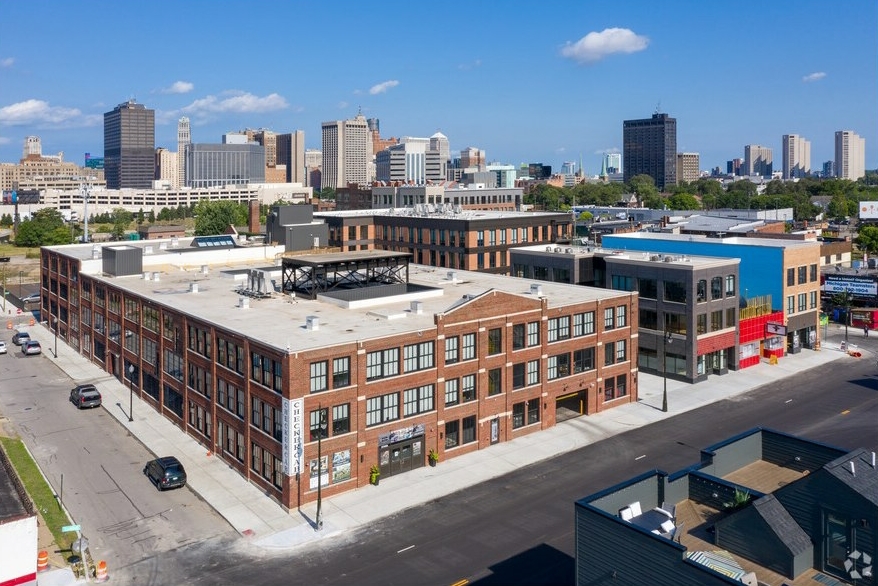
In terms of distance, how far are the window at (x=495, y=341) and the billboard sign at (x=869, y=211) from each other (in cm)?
15308

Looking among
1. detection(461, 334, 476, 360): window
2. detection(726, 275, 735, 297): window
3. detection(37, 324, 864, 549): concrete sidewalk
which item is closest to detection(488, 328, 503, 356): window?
detection(461, 334, 476, 360): window

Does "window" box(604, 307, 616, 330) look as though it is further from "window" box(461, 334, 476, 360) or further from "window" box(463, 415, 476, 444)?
"window" box(463, 415, 476, 444)

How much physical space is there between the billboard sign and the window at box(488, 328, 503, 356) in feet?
502

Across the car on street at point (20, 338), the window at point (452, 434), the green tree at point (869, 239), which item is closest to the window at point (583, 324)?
the window at point (452, 434)

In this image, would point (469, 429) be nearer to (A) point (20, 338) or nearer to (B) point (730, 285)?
(B) point (730, 285)

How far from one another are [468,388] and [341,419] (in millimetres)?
10291

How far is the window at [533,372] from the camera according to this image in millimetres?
57312

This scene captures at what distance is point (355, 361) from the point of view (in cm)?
4719

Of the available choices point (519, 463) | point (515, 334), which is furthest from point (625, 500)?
point (515, 334)

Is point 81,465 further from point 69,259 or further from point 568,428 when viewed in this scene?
point 69,259

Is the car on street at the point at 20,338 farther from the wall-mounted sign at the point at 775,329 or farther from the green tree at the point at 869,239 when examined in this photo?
the green tree at the point at 869,239

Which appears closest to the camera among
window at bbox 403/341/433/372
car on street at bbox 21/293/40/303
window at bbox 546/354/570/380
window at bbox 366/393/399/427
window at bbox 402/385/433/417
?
window at bbox 366/393/399/427

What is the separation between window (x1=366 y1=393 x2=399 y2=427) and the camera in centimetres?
4797

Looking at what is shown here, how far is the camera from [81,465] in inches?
2007
